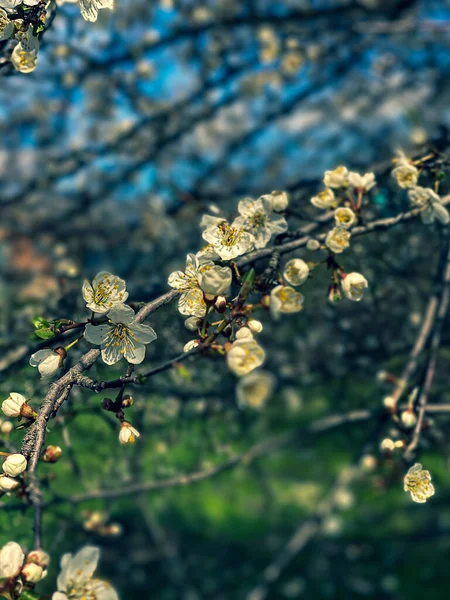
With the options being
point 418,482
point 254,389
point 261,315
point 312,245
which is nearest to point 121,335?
point 254,389

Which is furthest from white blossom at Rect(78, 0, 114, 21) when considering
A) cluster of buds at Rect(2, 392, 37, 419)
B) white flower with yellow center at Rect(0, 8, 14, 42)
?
cluster of buds at Rect(2, 392, 37, 419)

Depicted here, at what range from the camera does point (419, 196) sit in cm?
179

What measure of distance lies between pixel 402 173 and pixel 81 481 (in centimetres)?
211

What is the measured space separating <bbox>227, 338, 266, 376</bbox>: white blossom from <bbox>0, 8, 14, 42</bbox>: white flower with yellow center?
4.03ft

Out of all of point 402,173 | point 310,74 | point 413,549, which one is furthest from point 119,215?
point 402,173

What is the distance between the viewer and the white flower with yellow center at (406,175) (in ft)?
5.91

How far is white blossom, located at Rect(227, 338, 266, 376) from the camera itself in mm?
1359

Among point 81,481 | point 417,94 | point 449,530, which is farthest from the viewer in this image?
point 417,94

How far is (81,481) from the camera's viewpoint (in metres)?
2.61

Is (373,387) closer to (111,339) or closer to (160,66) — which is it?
(111,339)

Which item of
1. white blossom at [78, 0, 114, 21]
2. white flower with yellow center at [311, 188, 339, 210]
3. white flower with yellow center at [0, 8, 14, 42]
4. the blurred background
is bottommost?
the blurred background

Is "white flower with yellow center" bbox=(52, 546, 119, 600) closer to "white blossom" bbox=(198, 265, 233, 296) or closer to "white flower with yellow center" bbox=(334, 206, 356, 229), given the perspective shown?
"white blossom" bbox=(198, 265, 233, 296)

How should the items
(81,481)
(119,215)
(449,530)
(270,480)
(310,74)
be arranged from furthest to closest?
(119,215) < (310,74) < (270,480) < (449,530) < (81,481)

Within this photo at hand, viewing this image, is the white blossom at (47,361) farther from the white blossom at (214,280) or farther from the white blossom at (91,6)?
the white blossom at (91,6)
